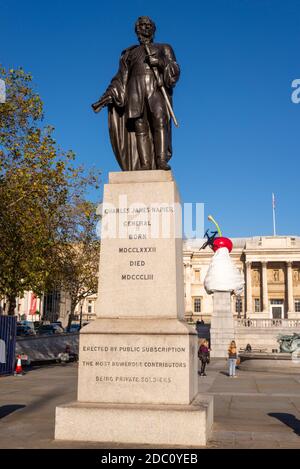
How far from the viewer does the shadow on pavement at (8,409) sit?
10284mm

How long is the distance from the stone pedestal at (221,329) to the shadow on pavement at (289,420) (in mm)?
27543

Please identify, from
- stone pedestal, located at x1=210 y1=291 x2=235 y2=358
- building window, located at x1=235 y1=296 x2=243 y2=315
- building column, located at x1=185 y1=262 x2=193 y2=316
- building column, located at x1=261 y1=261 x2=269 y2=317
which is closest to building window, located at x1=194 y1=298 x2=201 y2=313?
building column, located at x1=185 y1=262 x2=193 y2=316

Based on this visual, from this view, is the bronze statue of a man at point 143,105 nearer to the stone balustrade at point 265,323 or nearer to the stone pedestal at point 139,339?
the stone pedestal at point 139,339

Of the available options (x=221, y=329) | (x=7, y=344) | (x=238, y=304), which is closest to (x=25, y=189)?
(x=7, y=344)

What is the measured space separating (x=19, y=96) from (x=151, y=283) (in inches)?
748

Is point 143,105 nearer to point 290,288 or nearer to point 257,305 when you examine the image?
point 290,288

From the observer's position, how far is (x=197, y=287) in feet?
370

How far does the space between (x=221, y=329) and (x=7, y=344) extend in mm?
19364

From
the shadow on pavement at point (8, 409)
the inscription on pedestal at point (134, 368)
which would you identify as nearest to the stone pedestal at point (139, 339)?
the inscription on pedestal at point (134, 368)

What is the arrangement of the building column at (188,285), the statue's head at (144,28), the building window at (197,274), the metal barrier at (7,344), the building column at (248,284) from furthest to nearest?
the building window at (197,274), the building column at (188,285), the building column at (248,284), the metal barrier at (7,344), the statue's head at (144,28)

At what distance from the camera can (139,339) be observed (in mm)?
7414

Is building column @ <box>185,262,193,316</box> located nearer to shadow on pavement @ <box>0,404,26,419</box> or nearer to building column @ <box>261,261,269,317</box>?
building column @ <box>261,261,269,317</box>
